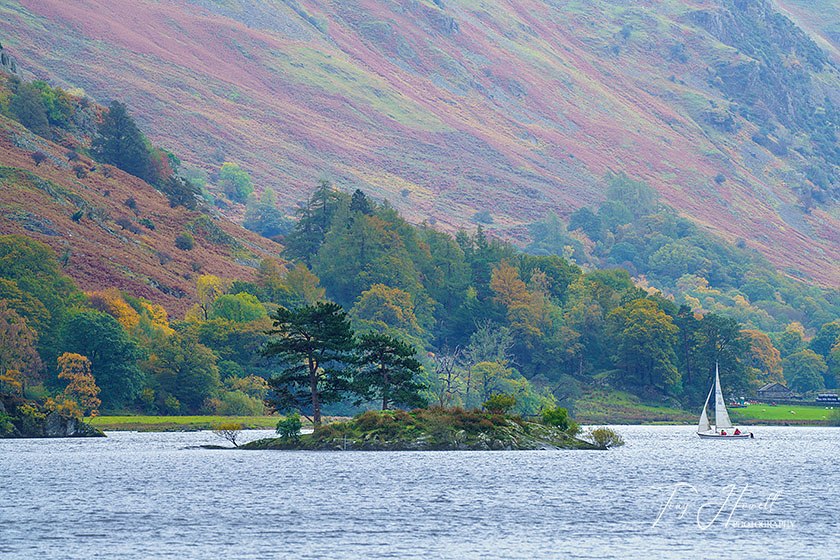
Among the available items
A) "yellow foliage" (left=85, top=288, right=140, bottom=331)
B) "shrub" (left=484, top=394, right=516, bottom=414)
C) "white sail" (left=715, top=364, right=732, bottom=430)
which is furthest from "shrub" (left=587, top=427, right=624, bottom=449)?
"yellow foliage" (left=85, top=288, right=140, bottom=331)

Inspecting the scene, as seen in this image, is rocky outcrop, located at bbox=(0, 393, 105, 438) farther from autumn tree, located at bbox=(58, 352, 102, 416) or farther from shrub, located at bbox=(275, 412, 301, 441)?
shrub, located at bbox=(275, 412, 301, 441)

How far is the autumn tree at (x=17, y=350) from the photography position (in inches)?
5768

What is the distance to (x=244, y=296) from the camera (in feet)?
639

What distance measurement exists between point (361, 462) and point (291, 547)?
138 ft

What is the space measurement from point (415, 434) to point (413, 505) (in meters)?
41.9

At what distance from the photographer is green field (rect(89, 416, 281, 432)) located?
144m

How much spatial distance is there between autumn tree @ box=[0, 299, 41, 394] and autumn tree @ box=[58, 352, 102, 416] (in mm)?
4478

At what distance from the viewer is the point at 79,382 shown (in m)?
145

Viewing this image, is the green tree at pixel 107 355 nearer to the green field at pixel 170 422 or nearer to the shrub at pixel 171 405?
the green field at pixel 170 422

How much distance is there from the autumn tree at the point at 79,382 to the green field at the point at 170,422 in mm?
2150

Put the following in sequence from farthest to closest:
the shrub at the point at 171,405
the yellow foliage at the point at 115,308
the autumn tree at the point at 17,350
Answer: the yellow foliage at the point at 115,308, the shrub at the point at 171,405, the autumn tree at the point at 17,350

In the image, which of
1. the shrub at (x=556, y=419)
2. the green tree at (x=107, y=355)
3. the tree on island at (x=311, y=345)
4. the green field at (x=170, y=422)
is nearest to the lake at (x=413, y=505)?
the tree on island at (x=311, y=345)

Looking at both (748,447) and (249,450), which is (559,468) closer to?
(249,450)

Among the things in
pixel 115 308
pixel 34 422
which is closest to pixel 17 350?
pixel 34 422
